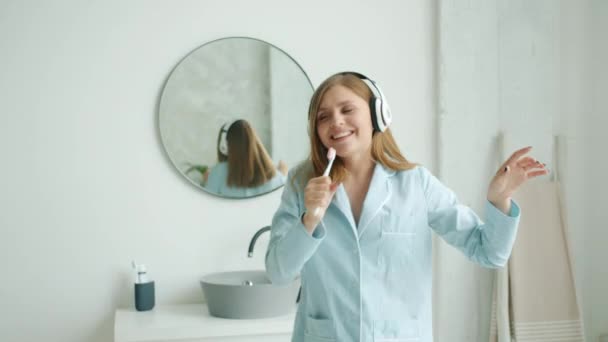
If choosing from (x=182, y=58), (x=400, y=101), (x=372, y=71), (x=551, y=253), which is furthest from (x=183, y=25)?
(x=551, y=253)

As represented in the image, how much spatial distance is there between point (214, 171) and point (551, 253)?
1568mm

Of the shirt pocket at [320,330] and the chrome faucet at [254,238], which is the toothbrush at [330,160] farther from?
the chrome faucet at [254,238]

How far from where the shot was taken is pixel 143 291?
7.95ft

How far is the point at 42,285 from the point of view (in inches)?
97.0

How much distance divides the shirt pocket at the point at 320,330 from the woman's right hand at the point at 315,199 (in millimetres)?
250

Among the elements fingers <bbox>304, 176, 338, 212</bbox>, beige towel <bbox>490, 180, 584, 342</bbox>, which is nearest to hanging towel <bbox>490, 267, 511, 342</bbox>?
beige towel <bbox>490, 180, 584, 342</bbox>

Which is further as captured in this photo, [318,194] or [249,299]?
[249,299]

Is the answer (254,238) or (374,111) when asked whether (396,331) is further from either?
(254,238)

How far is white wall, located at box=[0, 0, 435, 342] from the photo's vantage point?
2447 mm

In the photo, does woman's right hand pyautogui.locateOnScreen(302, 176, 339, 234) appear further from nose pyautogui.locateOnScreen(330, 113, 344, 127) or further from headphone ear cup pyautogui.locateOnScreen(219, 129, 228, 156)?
headphone ear cup pyautogui.locateOnScreen(219, 129, 228, 156)

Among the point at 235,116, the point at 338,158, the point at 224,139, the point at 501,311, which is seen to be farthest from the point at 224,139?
the point at 501,311

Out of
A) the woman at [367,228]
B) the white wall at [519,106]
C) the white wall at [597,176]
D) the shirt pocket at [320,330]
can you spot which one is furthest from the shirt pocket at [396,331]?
the white wall at [597,176]

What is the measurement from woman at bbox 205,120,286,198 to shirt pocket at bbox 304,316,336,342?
129 cm

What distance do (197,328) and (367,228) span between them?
104 cm
